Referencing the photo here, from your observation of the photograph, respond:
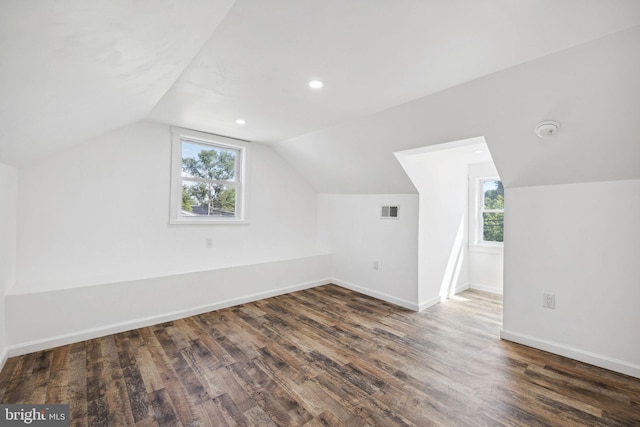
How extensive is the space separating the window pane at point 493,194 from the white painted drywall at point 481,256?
17cm

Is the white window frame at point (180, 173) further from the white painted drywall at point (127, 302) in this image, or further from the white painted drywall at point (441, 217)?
the white painted drywall at point (441, 217)

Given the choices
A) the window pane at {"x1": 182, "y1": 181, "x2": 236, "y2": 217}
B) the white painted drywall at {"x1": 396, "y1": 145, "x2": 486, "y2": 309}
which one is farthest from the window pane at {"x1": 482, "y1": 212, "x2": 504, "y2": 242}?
the window pane at {"x1": 182, "y1": 181, "x2": 236, "y2": 217}

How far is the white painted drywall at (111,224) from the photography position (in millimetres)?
2766

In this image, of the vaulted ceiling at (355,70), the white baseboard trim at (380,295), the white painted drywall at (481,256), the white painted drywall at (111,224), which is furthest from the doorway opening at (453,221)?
the white painted drywall at (111,224)

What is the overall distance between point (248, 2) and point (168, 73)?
→ 844mm

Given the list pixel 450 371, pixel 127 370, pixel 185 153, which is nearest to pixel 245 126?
pixel 185 153

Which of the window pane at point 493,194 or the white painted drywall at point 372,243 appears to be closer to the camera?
the white painted drywall at point 372,243

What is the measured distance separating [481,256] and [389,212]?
1774 millimetres

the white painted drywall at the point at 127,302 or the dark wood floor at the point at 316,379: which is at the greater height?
the white painted drywall at the point at 127,302

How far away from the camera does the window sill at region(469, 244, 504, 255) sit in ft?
14.2

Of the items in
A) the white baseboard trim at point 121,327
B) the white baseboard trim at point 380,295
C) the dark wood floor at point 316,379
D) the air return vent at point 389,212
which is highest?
the air return vent at point 389,212

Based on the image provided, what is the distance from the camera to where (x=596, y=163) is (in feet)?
7.30

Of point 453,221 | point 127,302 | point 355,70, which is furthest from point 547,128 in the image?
point 127,302

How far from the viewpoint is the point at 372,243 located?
422 cm
